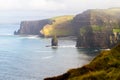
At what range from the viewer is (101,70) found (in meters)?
46.0

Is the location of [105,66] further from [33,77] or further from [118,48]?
[33,77]

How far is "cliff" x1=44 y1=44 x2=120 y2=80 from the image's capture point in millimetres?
42188

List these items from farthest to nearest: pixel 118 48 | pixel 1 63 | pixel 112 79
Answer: pixel 1 63, pixel 118 48, pixel 112 79

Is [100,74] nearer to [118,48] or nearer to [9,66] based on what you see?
[118,48]

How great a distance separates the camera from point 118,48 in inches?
2087

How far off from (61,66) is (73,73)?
401 ft

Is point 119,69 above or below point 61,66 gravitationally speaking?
above

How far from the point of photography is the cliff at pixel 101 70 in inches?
1661

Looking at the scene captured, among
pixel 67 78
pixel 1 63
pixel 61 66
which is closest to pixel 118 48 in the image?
pixel 67 78

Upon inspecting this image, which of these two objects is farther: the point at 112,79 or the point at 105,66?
the point at 105,66

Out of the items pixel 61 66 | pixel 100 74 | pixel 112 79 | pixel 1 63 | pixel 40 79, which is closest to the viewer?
pixel 112 79

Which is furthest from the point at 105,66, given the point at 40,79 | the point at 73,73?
the point at 40,79

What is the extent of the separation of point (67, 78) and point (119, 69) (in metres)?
6.80

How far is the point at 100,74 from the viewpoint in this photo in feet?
141
